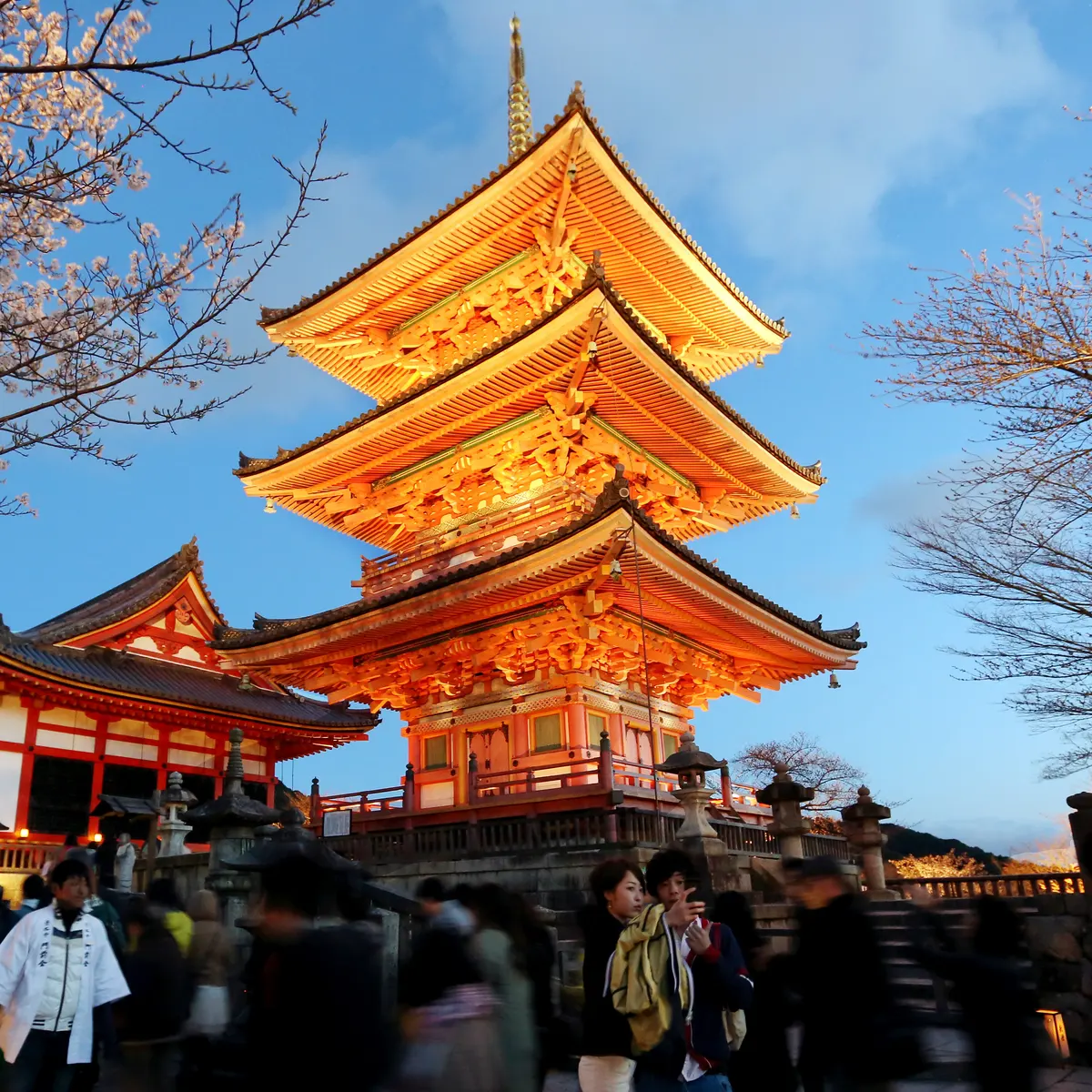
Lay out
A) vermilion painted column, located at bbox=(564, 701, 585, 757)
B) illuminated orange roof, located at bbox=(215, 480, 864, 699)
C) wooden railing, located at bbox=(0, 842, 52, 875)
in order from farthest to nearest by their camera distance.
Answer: wooden railing, located at bbox=(0, 842, 52, 875) → vermilion painted column, located at bbox=(564, 701, 585, 757) → illuminated orange roof, located at bbox=(215, 480, 864, 699)

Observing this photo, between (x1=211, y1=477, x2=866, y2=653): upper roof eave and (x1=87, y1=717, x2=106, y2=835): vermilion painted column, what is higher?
(x1=211, y1=477, x2=866, y2=653): upper roof eave

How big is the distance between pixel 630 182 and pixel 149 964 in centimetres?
1611

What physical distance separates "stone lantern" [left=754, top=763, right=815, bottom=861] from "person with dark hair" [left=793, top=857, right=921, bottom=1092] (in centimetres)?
946

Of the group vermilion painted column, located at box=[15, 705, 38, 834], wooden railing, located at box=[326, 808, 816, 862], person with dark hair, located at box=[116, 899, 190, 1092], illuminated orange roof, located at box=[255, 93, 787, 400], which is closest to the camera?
person with dark hair, located at box=[116, 899, 190, 1092]

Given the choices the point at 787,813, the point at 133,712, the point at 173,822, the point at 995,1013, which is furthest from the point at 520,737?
the point at 995,1013

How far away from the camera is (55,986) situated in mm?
4449

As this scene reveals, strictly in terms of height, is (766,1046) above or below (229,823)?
below

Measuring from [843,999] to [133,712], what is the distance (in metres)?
21.2

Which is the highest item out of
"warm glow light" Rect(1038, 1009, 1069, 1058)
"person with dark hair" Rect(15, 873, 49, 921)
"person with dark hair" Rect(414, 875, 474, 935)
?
"person with dark hair" Rect(15, 873, 49, 921)

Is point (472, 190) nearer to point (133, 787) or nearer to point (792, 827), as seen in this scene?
point (792, 827)

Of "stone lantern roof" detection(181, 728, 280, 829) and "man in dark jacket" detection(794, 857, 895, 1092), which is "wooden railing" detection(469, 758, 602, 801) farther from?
"man in dark jacket" detection(794, 857, 895, 1092)

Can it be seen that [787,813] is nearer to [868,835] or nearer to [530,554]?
[868,835]

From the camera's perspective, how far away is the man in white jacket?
14.3ft

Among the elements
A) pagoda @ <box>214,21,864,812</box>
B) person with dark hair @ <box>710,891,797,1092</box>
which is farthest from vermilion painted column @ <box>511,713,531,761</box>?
person with dark hair @ <box>710,891,797,1092</box>
